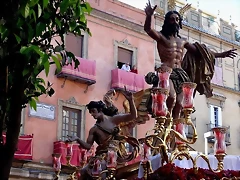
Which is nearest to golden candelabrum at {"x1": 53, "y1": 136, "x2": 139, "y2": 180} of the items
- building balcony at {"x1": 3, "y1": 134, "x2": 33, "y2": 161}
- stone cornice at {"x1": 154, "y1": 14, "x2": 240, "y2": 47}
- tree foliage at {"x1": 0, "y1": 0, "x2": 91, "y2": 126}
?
tree foliage at {"x1": 0, "y1": 0, "x2": 91, "y2": 126}

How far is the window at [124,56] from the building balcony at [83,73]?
222cm

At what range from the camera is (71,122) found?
2345 centimetres

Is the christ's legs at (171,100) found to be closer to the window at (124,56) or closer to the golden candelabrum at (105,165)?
the golden candelabrum at (105,165)

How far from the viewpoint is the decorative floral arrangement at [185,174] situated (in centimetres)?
635

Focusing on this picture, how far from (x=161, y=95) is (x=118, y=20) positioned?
19.5 metres

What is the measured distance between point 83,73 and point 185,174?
687 inches

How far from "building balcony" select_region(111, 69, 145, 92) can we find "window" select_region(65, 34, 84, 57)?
6.09 ft

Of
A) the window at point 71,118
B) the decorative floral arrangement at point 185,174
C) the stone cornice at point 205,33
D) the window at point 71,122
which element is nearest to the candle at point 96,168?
the decorative floral arrangement at point 185,174

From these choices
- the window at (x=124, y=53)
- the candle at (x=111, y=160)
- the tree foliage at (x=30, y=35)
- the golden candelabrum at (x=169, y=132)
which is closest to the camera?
the tree foliage at (x=30, y=35)

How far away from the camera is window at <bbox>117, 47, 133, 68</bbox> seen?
25.8 m

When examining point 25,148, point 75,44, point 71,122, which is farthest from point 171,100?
point 75,44

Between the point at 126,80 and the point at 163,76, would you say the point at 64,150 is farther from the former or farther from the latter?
the point at 163,76

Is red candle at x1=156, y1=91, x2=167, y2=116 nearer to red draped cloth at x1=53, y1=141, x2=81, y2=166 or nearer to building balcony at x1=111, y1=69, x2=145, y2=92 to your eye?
red draped cloth at x1=53, y1=141, x2=81, y2=166

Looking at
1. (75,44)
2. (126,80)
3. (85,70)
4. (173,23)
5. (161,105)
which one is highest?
(75,44)
